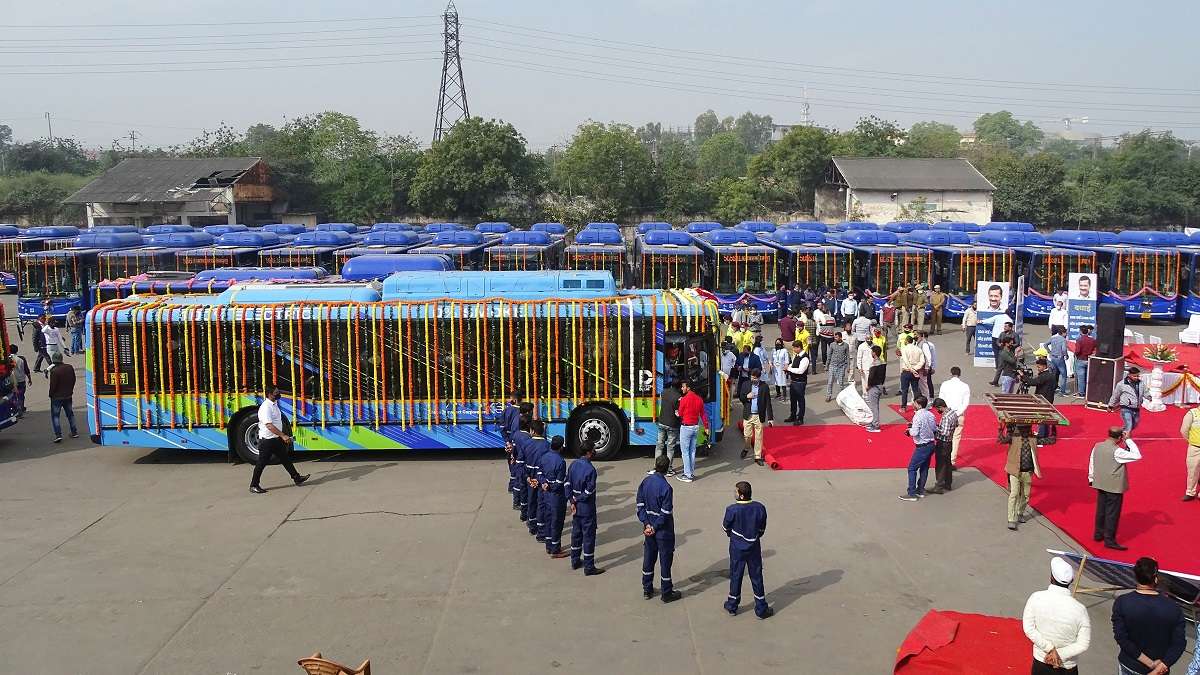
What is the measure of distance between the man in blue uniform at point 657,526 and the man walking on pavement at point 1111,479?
5141 millimetres

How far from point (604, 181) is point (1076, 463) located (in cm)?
4970

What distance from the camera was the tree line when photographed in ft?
195

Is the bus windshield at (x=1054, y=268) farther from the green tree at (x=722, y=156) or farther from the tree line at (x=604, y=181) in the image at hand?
the green tree at (x=722, y=156)

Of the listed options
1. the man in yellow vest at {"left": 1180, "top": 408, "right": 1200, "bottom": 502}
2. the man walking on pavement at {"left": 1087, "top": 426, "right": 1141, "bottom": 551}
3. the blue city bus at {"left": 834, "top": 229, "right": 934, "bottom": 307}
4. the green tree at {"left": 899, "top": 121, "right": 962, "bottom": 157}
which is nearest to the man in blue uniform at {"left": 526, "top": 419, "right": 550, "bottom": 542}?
the man walking on pavement at {"left": 1087, "top": 426, "right": 1141, "bottom": 551}

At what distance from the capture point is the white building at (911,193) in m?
60.1

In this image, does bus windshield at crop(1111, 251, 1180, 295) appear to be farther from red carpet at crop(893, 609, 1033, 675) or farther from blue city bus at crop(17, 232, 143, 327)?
blue city bus at crop(17, 232, 143, 327)

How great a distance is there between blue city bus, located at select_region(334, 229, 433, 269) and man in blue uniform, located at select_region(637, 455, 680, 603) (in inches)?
1031

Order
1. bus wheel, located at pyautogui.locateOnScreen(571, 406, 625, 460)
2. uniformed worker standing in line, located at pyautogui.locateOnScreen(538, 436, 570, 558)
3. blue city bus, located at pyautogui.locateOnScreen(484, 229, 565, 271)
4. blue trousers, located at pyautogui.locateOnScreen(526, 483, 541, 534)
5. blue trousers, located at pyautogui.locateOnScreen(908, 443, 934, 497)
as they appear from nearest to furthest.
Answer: uniformed worker standing in line, located at pyautogui.locateOnScreen(538, 436, 570, 558)
blue trousers, located at pyautogui.locateOnScreen(526, 483, 541, 534)
blue trousers, located at pyautogui.locateOnScreen(908, 443, 934, 497)
bus wheel, located at pyautogui.locateOnScreen(571, 406, 625, 460)
blue city bus, located at pyautogui.locateOnScreen(484, 229, 565, 271)

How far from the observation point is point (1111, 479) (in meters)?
10.6

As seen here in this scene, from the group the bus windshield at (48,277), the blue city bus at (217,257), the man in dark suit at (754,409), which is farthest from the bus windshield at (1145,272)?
the bus windshield at (48,277)

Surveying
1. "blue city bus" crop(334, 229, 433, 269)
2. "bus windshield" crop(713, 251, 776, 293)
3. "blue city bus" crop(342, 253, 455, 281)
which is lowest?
"bus windshield" crop(713, 251, 776, 293)

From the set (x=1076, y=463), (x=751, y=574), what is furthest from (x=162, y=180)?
(x=751, y=574)

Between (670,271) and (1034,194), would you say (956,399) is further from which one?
(1034,194)

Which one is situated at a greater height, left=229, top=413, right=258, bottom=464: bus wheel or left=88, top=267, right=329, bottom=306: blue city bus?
left=88, top=267, right=329, bottom=306: blue city bus
